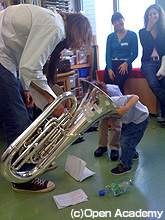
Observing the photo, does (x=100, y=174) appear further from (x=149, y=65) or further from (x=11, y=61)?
(x=149, y=65)

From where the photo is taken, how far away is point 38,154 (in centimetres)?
132

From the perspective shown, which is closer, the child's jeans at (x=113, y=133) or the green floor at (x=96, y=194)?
the green floor at (x=96, y=194)

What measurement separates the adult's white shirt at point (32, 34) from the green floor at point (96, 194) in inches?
Result: 27.7

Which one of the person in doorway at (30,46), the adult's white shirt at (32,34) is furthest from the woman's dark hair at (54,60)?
the adult's white shirt at (32,34)

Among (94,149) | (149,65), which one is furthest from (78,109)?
(149,65)

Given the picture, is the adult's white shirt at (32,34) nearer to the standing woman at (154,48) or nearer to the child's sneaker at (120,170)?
the child's sneaker at (120,170)

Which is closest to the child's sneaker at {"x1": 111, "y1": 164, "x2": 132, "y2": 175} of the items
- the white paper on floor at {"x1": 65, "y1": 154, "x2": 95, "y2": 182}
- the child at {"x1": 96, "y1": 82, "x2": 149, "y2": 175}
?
the child at {"x1": 96, "y1": 82, "x2": 149, "y2": 175}

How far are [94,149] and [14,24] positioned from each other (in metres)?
1.26

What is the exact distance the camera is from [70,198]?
1.35m

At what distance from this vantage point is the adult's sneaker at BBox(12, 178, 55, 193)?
4.79 feet

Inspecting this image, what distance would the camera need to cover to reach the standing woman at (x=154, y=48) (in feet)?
8.09

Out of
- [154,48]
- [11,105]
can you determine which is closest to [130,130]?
[11,105]

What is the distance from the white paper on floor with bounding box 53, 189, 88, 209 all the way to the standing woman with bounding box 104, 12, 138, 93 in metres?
1.64

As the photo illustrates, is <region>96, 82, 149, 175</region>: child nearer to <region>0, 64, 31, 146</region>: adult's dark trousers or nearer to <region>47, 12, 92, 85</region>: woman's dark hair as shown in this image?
<region>47, 12, 92, 85</region>: woman's dark hair
